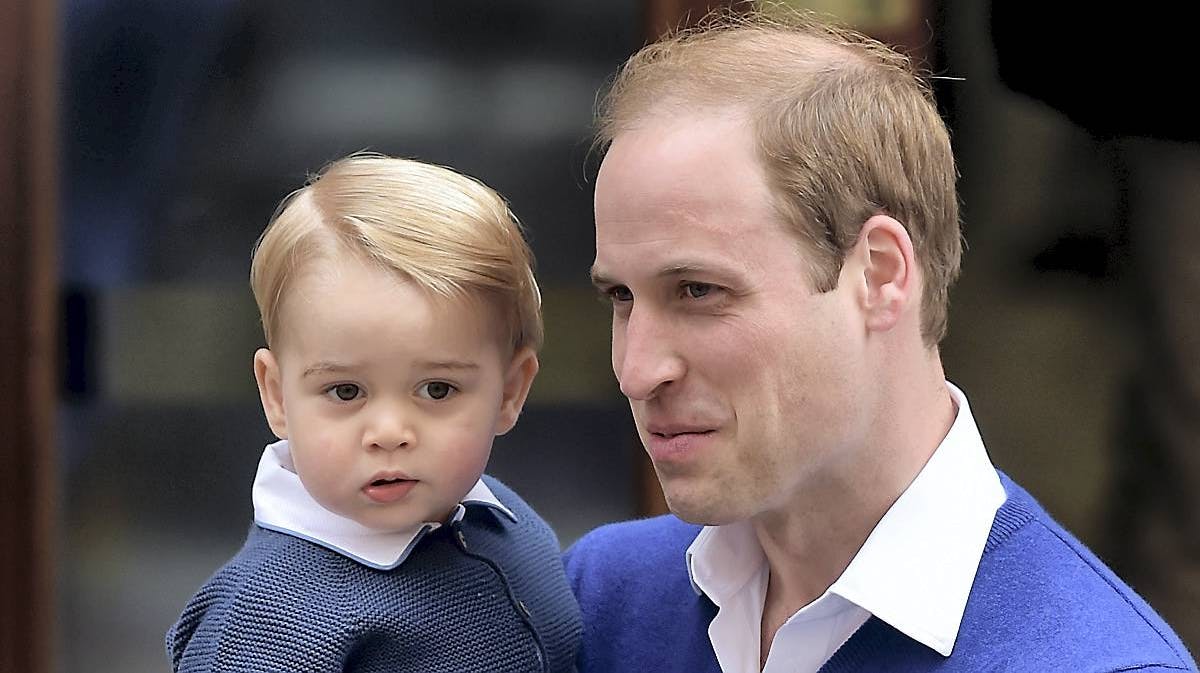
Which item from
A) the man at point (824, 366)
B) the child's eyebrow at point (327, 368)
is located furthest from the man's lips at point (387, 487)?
the man at point (824, 366)

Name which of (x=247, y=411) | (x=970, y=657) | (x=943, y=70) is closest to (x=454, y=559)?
(x=970, y=657)

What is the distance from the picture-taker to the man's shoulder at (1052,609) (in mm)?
1226

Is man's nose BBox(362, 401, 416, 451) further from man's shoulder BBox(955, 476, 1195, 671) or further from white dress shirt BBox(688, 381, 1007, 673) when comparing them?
man's shoulder BBox(955, 476, 1195, 671)

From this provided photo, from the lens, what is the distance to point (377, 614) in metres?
1.38

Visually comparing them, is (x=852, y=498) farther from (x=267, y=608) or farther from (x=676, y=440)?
(x=267, y=608)

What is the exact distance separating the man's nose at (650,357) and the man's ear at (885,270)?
0.18m

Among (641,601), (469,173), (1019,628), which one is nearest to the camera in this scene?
(1019,628)

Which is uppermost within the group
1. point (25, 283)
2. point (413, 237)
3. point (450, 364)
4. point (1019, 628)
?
point (413, 237)

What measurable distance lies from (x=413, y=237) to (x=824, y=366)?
1.32 feet

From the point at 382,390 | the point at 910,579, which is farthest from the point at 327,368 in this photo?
the point at 910,579

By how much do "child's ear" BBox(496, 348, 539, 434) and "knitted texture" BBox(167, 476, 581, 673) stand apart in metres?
0.12

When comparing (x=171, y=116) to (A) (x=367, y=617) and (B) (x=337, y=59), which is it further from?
(A) (x=367, y=617)

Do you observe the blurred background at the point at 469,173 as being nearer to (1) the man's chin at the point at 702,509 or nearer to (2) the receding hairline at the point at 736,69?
(2) the receding hairline at the point at 736,69

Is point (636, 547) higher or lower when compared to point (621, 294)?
lower
